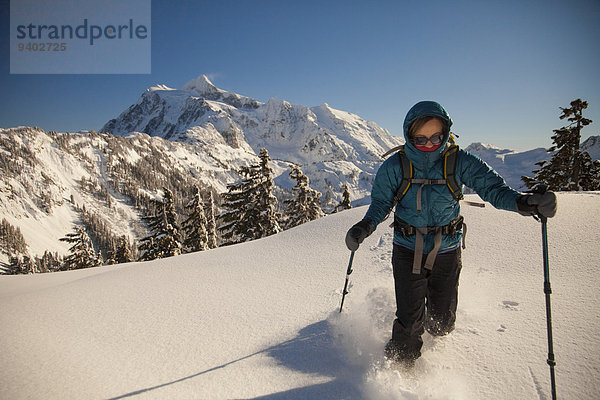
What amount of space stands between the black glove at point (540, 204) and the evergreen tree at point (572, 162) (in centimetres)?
1810

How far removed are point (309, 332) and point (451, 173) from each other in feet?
7.72

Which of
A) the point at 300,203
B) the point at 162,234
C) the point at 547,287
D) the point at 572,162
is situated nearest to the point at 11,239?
the point at 162,234

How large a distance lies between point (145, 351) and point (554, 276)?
523 cm

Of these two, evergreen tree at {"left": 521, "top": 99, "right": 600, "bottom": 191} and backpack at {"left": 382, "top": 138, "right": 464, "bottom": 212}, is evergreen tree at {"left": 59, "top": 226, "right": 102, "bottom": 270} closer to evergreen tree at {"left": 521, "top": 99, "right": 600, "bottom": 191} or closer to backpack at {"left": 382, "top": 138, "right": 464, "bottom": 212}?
backpack at {"left": 382, "top": 138, "right": 464, "bottom": 212}

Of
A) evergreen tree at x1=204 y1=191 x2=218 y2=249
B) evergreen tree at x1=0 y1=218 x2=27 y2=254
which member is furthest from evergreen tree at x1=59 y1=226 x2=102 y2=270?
evergreen tree at x1=0 y1=218 x2=27 y2=254

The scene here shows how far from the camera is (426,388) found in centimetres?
218

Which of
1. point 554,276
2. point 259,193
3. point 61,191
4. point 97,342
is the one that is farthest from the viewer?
point 61,191

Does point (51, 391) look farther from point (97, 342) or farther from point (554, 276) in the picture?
point (554, 276)

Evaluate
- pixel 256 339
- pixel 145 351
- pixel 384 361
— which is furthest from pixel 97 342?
pixel 384 361

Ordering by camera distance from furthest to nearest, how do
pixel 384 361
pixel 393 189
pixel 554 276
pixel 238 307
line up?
pixel 238 307
pixel 554 276
pixel 393 189
pixel 384 361

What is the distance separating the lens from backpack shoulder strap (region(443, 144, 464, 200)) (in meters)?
2.49

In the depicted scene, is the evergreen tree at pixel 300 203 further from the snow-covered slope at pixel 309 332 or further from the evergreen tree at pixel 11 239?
the evergreen tree at pixel 11 239

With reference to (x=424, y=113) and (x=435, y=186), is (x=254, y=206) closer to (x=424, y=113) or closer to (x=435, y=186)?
(x=435, y=186)

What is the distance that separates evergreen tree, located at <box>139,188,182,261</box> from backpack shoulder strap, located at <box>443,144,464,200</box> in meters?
21.7
